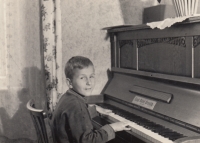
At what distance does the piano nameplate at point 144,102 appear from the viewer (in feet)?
6.75

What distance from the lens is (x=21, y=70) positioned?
2834mm

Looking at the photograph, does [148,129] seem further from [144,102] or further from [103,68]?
[103,68]

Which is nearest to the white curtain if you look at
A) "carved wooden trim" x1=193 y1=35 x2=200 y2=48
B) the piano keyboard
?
the piano keyboard

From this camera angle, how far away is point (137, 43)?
2.40m

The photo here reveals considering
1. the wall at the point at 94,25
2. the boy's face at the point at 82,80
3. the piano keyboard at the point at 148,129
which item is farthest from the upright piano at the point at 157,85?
the boy's face at the point at 82,80

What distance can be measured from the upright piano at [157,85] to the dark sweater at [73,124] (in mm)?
313

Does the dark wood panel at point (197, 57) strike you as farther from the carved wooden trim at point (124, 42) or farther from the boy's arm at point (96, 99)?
the boy's arm at point (96, 99)

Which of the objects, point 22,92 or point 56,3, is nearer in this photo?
point 56,3

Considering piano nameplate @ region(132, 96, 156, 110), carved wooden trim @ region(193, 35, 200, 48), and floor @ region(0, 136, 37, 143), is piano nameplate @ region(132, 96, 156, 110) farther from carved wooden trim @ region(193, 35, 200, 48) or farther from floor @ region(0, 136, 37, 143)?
floor @ region(0, 136, 37, 143)

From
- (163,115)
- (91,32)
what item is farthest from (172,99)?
(91,32)

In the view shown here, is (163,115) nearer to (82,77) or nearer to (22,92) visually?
(82,77)

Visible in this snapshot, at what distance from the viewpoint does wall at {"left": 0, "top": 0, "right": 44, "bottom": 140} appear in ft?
9.00

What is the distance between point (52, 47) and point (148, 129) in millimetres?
1178

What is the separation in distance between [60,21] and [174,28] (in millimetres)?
1058
